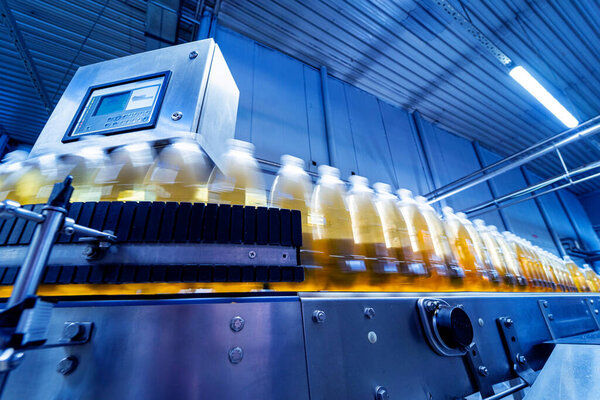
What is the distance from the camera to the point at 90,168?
58 centimetres

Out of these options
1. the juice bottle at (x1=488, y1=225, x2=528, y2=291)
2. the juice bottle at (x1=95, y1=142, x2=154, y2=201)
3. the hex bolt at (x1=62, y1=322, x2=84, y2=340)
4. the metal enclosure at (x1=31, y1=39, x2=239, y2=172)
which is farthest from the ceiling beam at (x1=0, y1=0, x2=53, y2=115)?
the juice bottle at (x1=488, y1=225, x2=528, y2=291)

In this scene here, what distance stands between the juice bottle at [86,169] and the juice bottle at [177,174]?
0.40 ft

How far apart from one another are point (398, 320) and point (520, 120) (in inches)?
176

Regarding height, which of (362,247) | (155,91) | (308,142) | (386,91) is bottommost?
(362,247)

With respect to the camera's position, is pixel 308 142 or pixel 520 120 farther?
pixel 520 120

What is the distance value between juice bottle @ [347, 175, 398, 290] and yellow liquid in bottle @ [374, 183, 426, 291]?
0.03 metres

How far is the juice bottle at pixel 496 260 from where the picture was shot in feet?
3.13

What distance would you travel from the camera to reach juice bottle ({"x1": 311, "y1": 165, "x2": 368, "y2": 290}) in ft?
1.84

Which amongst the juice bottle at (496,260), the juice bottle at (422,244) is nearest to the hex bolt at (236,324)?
the juice bottle at (422,244)

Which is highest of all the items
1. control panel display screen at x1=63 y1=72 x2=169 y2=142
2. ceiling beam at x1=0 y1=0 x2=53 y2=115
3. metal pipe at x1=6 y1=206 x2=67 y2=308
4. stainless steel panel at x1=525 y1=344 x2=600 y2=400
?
ceiling beam at x1=0 y1=0 x2=53 y2=115

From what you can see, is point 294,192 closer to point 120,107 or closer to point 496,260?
point 120,107

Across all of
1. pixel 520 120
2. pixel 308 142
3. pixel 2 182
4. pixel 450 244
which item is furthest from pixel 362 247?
pixel 520 120

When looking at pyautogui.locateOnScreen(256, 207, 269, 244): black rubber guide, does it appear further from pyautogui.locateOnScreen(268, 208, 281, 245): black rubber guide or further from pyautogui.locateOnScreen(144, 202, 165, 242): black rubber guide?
pyautogui.locateOnScreen(144, 202, 165, 242): black rubber guide

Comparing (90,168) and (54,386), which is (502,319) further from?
(90,168)
